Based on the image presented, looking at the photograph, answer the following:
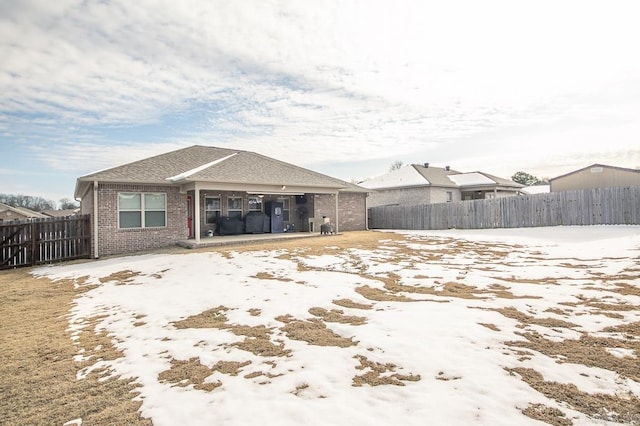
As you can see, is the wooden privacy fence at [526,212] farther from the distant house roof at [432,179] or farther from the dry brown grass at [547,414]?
the dry brown grass at [547,414]

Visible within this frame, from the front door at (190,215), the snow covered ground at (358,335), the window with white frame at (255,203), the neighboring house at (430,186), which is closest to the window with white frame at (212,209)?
the front door at (190,215)

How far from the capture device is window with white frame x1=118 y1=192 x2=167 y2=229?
43.0 ft

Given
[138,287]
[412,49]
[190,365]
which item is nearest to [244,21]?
[412,49]

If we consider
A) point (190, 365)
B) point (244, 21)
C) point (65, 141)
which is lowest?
point (190, 365)

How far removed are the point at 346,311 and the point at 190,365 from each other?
2401 millimetres

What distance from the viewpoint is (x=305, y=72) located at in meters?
Result: 13.5

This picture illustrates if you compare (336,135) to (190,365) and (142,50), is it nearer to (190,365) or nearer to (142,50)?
(142,50)

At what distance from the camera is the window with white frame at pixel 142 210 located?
13.1m

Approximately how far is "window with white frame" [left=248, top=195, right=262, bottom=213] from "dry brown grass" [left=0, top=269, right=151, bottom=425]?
1147cm

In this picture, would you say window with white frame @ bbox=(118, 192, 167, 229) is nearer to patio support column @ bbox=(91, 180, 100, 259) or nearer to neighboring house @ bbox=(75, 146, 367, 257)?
neighboring house @ bbox=(75, 146, 367, 257)

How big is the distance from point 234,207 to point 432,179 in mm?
16219

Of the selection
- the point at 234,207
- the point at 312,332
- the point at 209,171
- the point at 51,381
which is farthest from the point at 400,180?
the point at 51,381

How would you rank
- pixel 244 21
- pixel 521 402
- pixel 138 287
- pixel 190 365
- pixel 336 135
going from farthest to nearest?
1. pixel 336 135
2. pixel 244 21
3. pixel 138 287
4. pixel 190 365
5. pixel 521 402

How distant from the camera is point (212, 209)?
1622 cm
